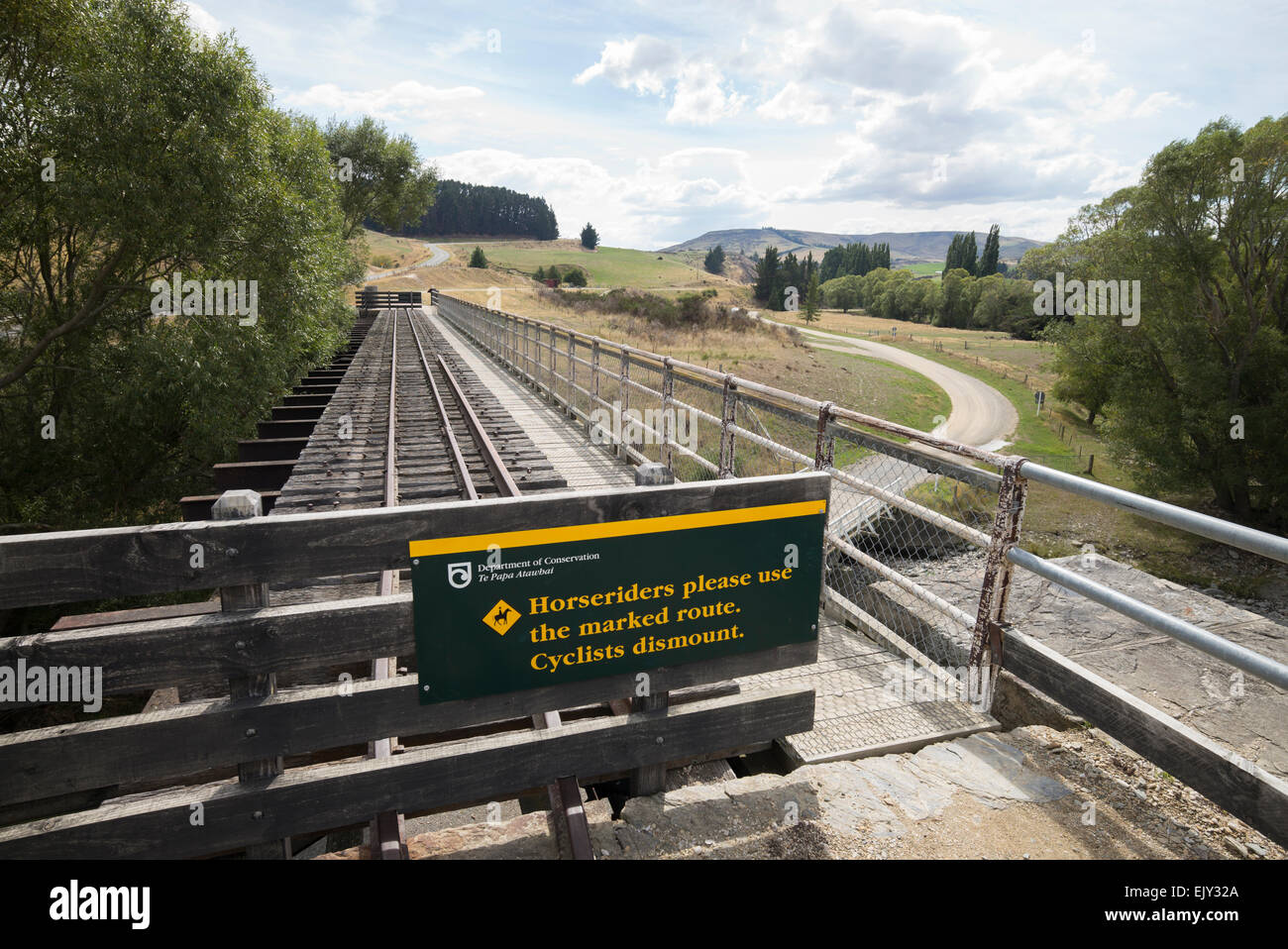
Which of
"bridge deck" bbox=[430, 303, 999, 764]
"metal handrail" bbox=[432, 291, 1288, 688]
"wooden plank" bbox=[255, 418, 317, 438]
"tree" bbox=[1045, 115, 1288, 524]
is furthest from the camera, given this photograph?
"tree" bbox=[1045, 115, 1288, 524]

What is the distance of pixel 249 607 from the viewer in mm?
2615

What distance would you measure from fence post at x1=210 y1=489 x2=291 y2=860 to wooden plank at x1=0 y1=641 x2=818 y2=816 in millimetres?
57

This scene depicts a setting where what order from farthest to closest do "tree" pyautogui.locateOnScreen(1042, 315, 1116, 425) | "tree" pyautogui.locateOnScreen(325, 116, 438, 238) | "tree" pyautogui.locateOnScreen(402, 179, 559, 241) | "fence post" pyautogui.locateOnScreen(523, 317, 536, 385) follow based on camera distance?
"tree" pyautogui.locateOnScreen(402, 179, 559, 241)
"tree" pyautogui.locateOnScreen(325, 116, 438, 238)
"tree" pyautogui.locateOnScreen(1042, 315, 1116, 425)
"fence post" pyautogui.locateOnScreen(523, 317, 536, 385)

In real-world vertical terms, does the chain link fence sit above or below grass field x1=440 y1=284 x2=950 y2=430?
below

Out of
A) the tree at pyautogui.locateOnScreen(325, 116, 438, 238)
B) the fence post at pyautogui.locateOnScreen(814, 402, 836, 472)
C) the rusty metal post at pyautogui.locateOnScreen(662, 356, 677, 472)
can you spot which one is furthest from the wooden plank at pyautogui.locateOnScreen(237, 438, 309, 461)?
the tree at pyautogui.locateOnScreen(325, 116, 438, 238)

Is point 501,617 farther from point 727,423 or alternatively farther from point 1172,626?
point 727,423

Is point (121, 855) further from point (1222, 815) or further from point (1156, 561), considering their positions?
point (1156, 561)

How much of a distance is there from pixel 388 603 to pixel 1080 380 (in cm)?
3667

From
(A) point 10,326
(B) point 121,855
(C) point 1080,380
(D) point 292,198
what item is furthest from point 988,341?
(B) point 121,855

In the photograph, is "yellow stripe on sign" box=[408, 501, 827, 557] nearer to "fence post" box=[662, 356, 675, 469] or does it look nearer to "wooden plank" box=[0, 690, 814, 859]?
"wooden plank" box=[0, 690, 814, 859]

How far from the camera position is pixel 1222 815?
307 cm

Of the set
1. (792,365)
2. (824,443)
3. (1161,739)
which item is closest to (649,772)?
(1161,739)

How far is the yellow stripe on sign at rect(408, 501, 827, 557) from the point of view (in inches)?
104

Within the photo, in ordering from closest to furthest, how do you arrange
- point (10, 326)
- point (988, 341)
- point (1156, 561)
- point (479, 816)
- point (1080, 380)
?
point (479, 816)
point (10, 326)
point (1156, 561)
point (1080, 380)
point (988, 341)
